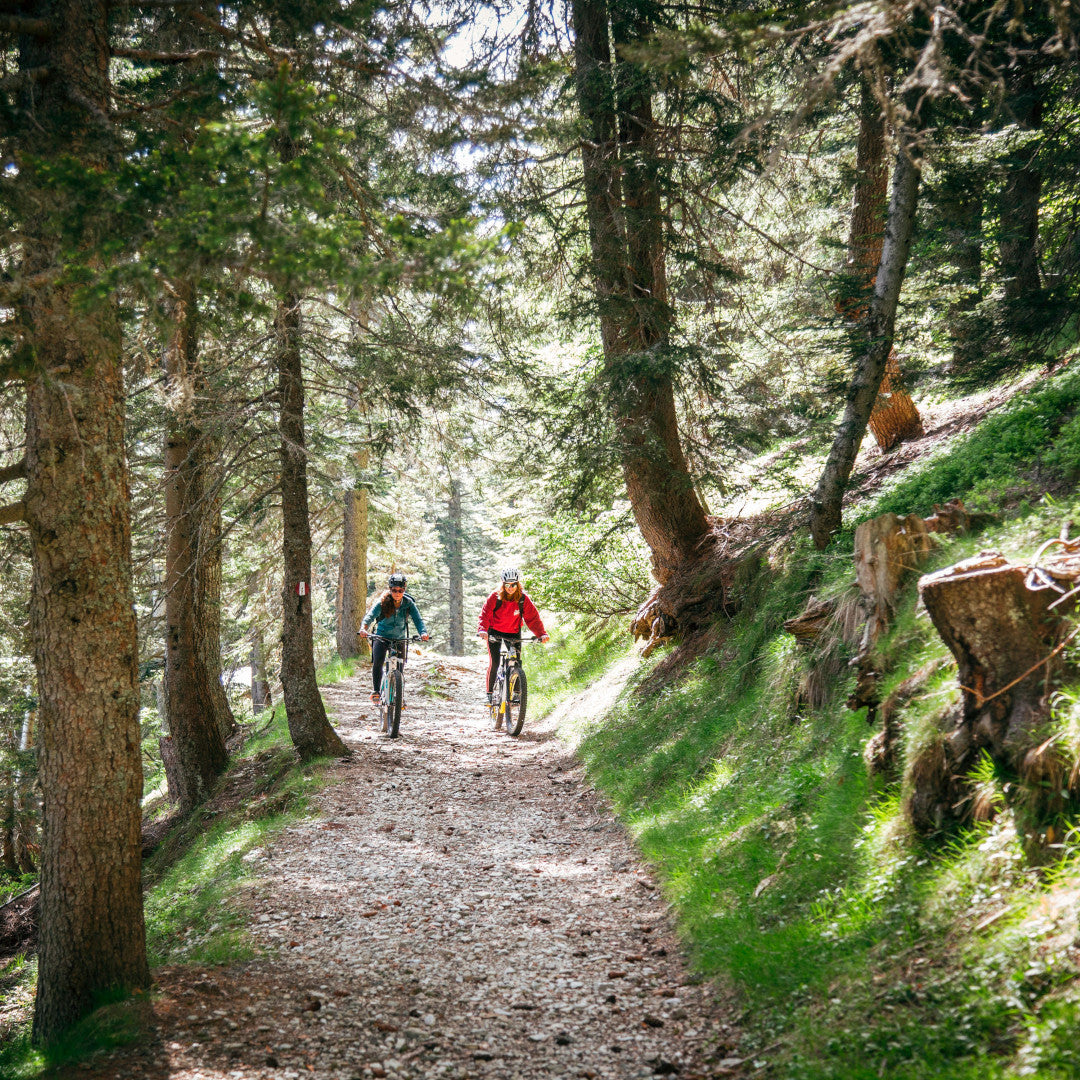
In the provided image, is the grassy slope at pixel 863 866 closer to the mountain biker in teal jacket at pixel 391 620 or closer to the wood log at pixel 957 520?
the wood log at pixel 957 520

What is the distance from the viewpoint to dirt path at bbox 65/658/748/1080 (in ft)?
12.9

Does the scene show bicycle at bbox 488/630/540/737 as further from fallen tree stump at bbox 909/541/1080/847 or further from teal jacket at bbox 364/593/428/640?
fallen tree stump at bbox 909/541/1080/847

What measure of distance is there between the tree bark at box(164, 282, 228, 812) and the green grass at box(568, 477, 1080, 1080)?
6226 millimetres

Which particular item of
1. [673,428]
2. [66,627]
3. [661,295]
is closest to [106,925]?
[66,627]

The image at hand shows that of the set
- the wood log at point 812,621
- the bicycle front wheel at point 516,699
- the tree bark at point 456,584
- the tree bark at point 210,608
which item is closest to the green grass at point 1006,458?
the wood log at point 812,621

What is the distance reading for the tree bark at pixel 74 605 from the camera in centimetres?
466

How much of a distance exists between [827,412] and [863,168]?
378 cm

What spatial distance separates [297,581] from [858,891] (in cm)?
723

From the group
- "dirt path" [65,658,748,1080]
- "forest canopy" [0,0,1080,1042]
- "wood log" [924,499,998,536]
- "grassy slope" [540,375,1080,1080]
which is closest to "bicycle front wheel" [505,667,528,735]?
"forest canopy" [0,0,1080,1042]

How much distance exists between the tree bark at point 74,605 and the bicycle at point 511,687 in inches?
276

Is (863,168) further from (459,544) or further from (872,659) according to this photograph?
(459,544)

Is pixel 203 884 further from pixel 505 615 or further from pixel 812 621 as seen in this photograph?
pixel 812 621

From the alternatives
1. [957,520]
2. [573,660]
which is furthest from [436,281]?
[573,660]

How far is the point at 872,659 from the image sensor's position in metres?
5.13
